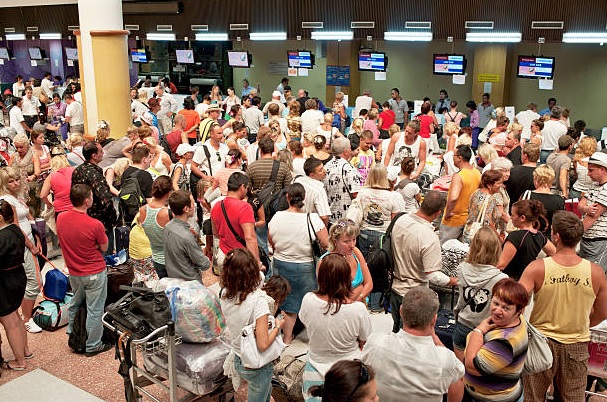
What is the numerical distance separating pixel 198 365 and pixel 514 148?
5.97m

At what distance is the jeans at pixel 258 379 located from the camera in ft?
12.0

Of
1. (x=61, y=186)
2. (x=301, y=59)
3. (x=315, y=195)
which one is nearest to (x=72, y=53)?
(x=301, y=59)

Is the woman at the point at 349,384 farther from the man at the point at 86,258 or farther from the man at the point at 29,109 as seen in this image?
the man at the point at 29,109

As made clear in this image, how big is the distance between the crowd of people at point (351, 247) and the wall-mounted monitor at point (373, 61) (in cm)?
612

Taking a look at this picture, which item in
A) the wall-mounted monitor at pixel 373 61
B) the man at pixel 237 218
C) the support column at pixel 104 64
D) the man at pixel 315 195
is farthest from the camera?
the wall-mounted monitor at pixel 373 61

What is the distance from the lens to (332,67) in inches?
651

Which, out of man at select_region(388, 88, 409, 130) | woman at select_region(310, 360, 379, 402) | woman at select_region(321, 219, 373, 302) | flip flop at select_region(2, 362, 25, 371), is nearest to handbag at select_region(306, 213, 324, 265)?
woman at select_region(321, 219, 373, 302)

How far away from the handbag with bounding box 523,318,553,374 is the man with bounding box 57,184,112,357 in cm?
344

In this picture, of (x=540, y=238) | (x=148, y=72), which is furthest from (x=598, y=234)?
(x=148, y=72)

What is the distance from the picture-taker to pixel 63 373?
4.98 metres

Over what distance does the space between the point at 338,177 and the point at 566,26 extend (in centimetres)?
707

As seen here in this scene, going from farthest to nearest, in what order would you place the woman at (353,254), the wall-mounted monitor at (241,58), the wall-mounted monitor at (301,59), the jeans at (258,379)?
the wall-mounted monitor at (241,58), the wall-mounted monitor at (301,59), the woman at (353,254), the jeans at (258,379)

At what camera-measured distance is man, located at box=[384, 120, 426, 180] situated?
7.82 metres

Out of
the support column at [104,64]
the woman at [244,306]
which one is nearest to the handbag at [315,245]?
the woman at [244,306]
